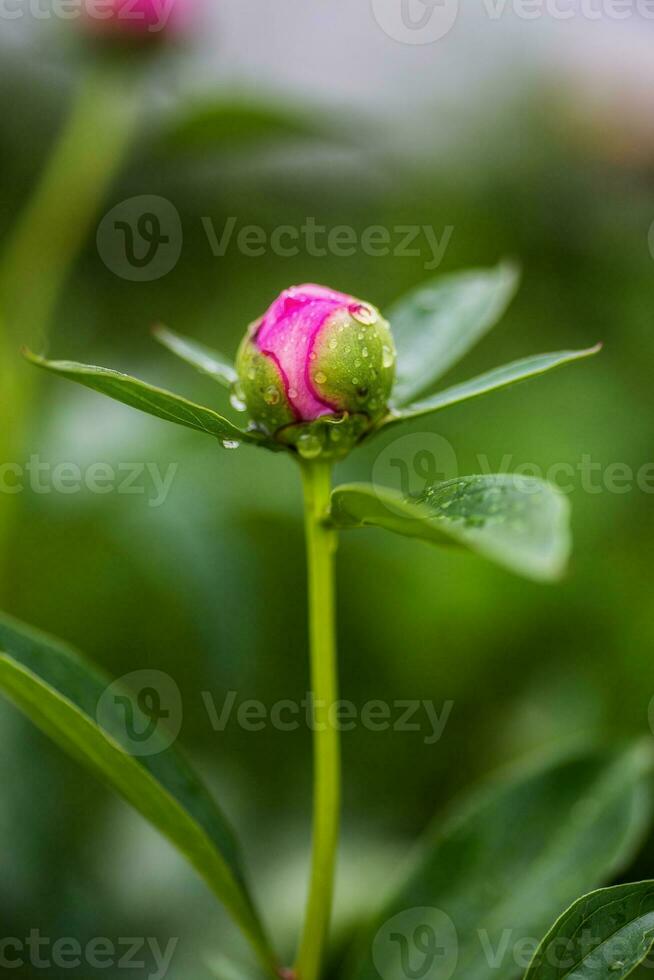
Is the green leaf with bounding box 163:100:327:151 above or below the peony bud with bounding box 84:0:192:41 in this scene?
below

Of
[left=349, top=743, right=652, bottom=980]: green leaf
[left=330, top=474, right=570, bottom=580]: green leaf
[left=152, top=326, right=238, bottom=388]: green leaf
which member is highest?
[left=152, top=326, right=238, bottom=388]: green leaf

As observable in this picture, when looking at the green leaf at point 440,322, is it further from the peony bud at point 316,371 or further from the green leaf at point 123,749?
the green leaf at point 123,749

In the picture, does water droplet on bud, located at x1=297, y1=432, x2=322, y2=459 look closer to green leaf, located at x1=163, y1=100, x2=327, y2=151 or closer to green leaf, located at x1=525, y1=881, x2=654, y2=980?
green leaf, located at x1=525, y1=881, x2=654, y2=980

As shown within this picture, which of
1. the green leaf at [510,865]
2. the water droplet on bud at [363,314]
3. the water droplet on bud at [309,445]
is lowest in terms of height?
the green leaf at [510,865]

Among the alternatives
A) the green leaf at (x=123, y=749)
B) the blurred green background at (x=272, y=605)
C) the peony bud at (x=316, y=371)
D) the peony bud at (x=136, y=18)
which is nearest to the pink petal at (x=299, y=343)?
the peony bud at (x=316, y=371)

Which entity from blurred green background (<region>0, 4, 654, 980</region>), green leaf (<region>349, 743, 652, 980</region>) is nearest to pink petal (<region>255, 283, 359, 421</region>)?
green leaf (<region>349, 743, 652, 980</region>)

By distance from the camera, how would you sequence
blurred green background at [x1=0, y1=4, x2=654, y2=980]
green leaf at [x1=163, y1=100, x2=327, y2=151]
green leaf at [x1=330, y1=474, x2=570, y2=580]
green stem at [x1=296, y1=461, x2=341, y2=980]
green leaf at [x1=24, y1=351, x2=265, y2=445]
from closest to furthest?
green leaf at [x1=330, y1=474, x2=570, y2=580] < green leaf at [x1=24, y1=351, x2=265, y2=445] < green stem at [x1=296, y1=461, x2=341, y2=980] < blurred green background at [x1=0, y1=4, x2=654, y2=980] < green leaf at [x1=163, y1=100, x2=327, y2=151]
